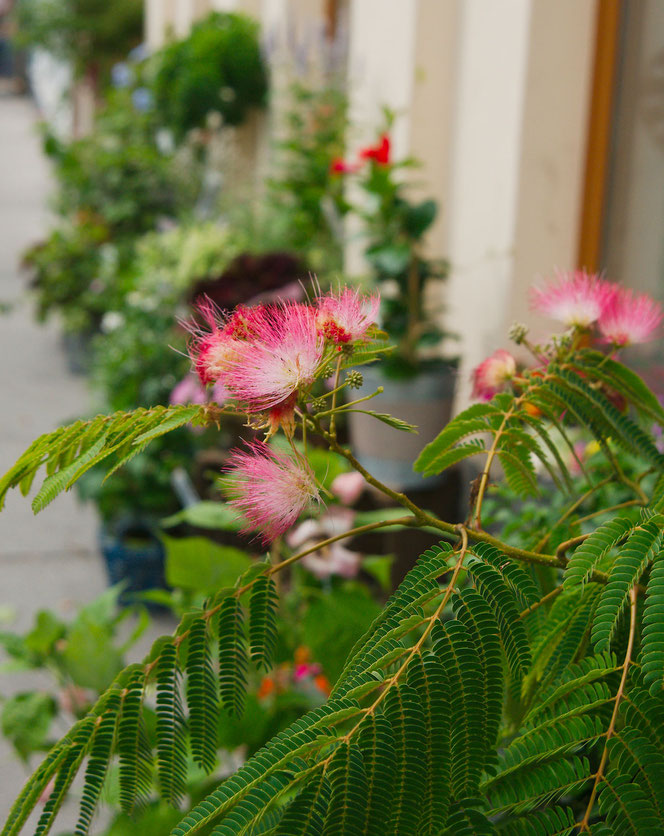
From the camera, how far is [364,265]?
191 inches

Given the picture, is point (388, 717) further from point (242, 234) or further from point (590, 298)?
point (242, 234)

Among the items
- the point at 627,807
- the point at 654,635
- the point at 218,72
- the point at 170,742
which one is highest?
the point at 218,72

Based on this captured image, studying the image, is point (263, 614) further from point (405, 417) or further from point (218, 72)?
point (218, 72)

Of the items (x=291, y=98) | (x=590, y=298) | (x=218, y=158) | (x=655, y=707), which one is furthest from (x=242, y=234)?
(x=655, y=707)

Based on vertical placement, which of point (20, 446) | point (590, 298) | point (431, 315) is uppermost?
point (590, 298)

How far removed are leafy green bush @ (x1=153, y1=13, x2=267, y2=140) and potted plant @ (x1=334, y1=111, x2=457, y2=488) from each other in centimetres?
323

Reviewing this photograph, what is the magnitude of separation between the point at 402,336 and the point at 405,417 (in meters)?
0.35

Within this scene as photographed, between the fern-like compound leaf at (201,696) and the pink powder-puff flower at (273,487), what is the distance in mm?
152

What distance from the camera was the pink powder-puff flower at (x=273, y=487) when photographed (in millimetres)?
822

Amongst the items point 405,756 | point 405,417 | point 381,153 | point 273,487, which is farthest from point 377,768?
point 381,153

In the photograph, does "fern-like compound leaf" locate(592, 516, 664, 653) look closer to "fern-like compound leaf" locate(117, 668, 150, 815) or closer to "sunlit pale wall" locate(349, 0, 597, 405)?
"fern-like compound leaf" locate(117, 668, 150, 815)

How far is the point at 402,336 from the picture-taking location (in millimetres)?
3920

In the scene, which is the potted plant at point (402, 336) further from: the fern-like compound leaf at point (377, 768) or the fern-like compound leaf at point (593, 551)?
the fern-like compound leaf at point (377, 768)

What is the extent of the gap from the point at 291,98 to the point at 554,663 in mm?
5737
